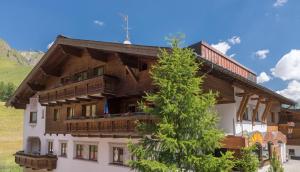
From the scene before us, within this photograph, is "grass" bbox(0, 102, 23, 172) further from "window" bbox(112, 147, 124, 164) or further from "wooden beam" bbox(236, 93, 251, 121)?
"wooden beam" bbox(236, 93, 251, 121)

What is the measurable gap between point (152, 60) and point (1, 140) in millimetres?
57960

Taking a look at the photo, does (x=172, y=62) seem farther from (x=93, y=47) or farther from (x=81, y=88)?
(x=81, y=88)

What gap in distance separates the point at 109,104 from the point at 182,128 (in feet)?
27.6

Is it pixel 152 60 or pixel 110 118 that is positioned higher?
pixel 152 60

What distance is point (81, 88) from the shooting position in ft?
63.3

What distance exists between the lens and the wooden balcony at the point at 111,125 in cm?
1464

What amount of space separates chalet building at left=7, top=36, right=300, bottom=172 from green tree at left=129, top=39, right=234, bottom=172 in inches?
72.9

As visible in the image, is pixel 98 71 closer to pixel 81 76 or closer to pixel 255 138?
pixel 81 76

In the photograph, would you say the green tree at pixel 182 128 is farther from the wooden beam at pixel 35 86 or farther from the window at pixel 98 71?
the wooden beam at pixel 35 86

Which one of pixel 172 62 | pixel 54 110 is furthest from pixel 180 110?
pixel 54 110

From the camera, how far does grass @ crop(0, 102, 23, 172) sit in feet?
178

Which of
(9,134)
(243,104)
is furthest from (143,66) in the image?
(9,134)

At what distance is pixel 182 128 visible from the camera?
11.5 m

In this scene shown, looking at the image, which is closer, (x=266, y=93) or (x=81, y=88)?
(x=266, y=93)
